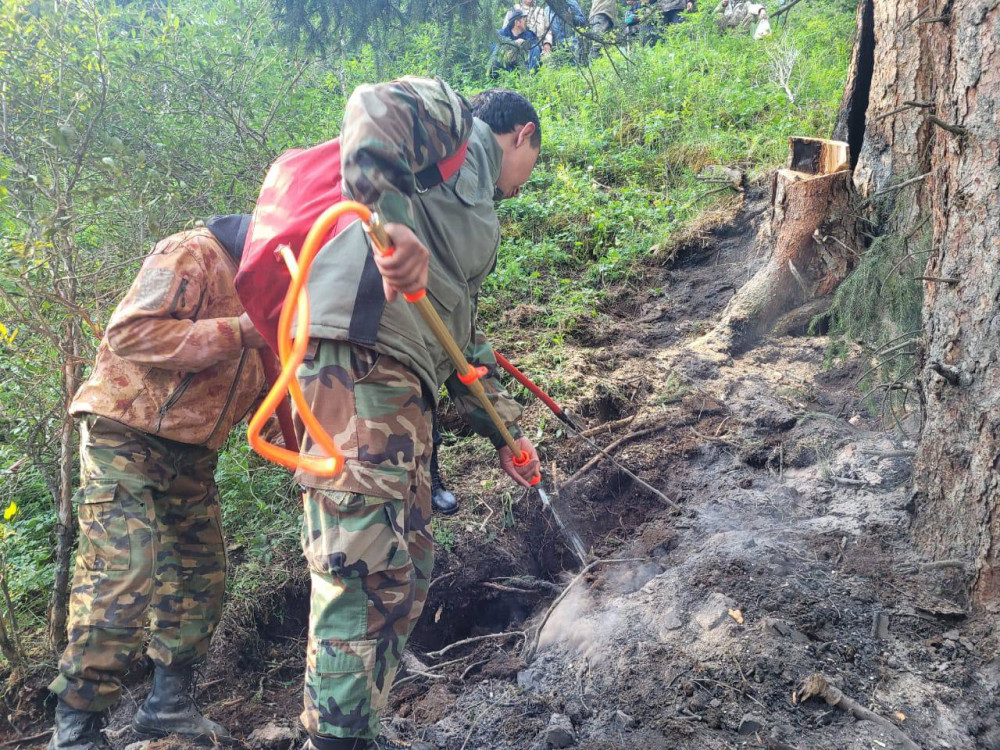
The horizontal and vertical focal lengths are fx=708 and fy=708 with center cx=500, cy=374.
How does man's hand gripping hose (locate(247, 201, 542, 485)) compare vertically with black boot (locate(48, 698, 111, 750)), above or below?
above

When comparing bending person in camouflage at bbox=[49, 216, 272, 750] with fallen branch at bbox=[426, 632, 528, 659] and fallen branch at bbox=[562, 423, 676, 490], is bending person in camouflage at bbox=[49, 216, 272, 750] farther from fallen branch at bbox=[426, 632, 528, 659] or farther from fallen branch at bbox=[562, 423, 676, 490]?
fallen branch at bbox=[562, 423, 676, 490]

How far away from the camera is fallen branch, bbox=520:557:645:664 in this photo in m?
2.78

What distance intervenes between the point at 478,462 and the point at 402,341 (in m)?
2.07

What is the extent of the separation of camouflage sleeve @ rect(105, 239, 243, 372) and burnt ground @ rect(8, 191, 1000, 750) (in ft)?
4.44

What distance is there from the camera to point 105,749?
2.46 metres

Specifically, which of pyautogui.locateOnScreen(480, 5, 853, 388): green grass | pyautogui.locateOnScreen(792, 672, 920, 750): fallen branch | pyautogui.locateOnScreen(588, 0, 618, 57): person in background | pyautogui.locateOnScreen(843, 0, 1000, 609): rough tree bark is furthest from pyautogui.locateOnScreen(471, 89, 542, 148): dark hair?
pyautogui.locateOnScreen(588, 0, 618, 57): person in background

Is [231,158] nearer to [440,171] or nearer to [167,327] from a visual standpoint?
[167,327]

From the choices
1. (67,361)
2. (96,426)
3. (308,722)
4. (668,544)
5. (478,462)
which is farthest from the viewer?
(478,462)

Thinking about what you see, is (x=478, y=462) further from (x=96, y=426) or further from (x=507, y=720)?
(x=96, y=426)

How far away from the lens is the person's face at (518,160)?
7.75ft

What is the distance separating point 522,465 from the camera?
111 inches

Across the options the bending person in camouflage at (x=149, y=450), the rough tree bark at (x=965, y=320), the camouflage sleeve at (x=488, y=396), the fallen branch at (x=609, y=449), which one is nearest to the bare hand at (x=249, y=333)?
the bending person in camouflage at (x=149, y=450)

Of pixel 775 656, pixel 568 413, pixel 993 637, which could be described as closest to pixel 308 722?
pixel 775 656

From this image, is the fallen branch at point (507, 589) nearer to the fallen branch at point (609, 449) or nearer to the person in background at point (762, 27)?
the fallen branch at point (609, 449)
